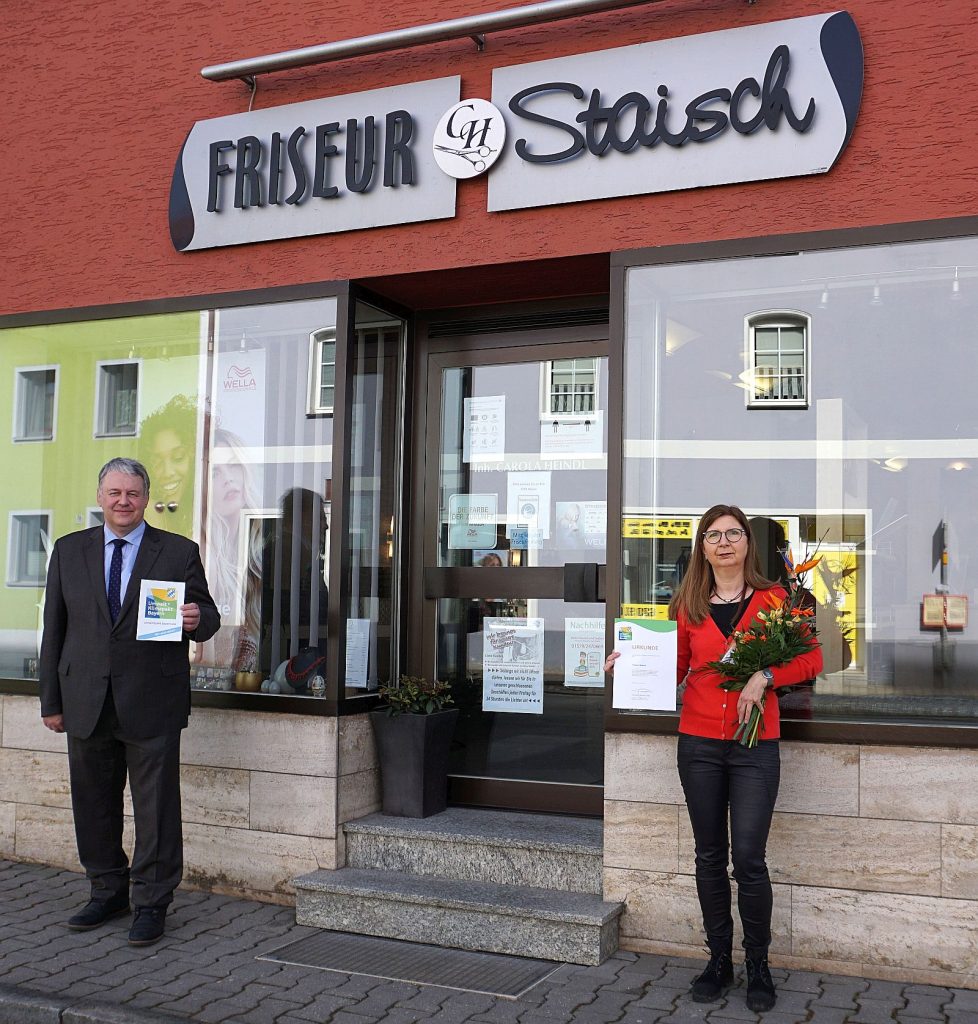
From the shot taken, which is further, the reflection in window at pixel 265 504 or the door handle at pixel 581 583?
the reflection in window at pixel 265 504

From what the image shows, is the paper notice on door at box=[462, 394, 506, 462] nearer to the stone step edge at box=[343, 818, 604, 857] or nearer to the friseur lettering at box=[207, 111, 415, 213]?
the friseur lettering at box=[207, 111, 415, 213]

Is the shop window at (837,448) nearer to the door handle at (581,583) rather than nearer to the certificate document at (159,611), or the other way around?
the door handle at (581,583)

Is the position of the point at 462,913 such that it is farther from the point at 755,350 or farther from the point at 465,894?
the point at 755,350

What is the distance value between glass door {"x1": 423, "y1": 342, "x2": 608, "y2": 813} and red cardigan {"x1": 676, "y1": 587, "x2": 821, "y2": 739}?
4.41ft

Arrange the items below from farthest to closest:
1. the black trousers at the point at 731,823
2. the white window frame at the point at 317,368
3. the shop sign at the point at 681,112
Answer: the white window frame at the point at 317,368 < the shop sign at the point at 681,112 < the black trousers at the point at 731,823

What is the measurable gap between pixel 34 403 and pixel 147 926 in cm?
341

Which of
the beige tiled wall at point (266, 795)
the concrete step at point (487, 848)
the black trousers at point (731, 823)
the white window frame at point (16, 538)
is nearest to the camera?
the black trousers at point (731, 823)

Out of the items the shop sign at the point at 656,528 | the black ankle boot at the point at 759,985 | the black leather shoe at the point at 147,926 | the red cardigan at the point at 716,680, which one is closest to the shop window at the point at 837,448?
the shop sign at the point at 656,528

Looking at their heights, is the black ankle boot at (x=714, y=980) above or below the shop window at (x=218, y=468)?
below

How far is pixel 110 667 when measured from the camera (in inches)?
206

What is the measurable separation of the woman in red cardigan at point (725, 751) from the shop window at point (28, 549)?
13.3 ft

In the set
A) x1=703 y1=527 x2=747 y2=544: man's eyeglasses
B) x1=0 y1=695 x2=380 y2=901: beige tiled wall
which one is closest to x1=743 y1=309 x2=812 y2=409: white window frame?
x1=703 y1=527 x2=747 y2=544: man's eyeglasses

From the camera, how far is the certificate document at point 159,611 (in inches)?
206

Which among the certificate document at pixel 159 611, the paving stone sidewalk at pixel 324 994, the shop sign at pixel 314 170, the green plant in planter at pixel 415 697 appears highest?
the shop sign at pixel 314 170
